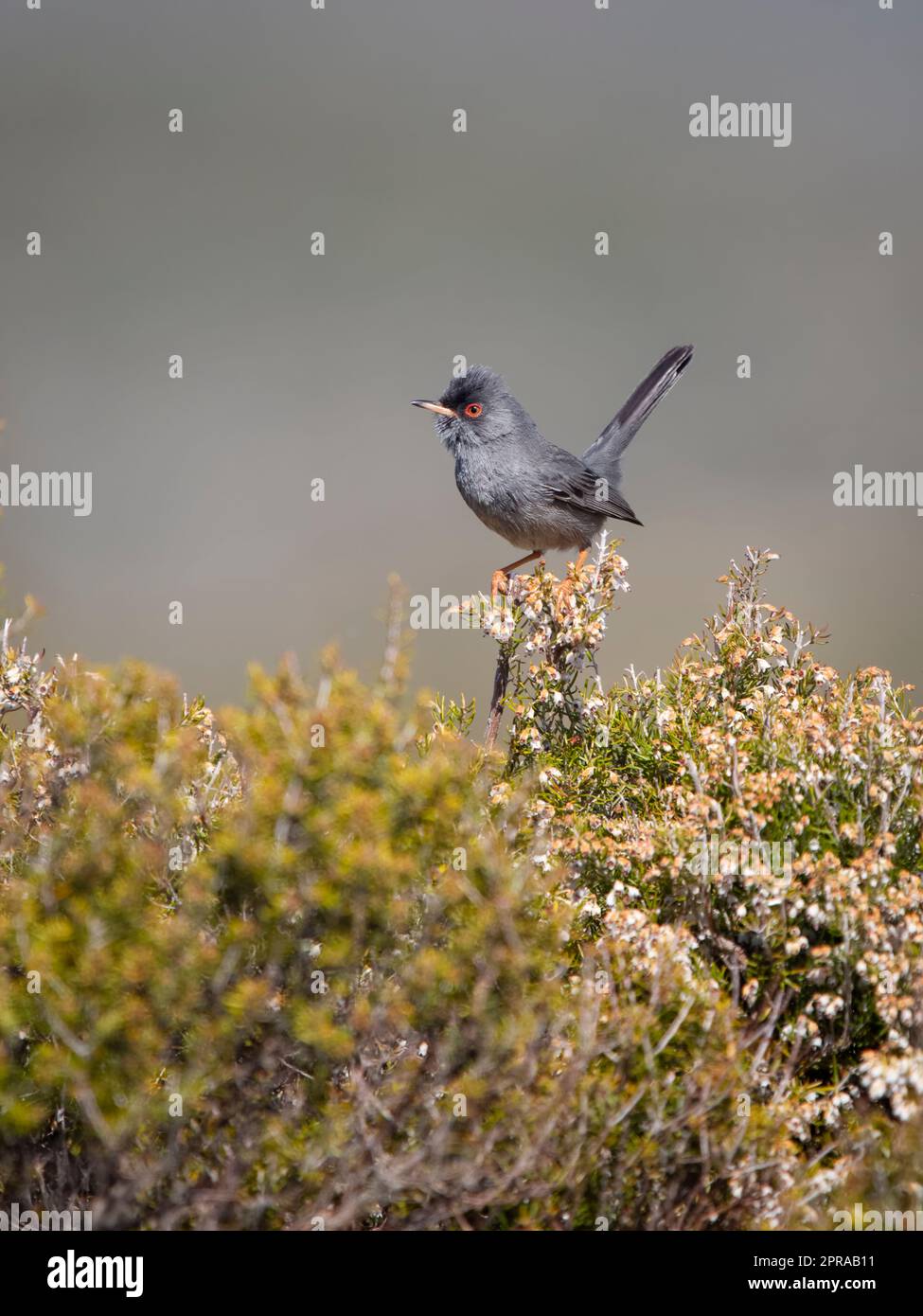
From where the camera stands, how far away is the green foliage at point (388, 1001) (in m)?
2.06

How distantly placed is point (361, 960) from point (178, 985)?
45 cm

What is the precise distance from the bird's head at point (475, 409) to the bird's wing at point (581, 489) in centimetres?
40

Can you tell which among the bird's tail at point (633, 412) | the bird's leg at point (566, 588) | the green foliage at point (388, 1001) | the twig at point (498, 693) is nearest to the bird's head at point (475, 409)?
the bird's tail at point (633, 412)

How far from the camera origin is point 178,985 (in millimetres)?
2008

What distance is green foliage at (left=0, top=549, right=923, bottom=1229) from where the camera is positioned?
81.0 inches

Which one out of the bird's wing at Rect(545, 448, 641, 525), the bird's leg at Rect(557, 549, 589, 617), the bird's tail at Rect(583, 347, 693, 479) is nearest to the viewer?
the bird's leg at Rect(557, 549, 589, 617)

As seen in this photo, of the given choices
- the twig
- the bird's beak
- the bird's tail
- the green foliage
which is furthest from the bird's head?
the green foliage

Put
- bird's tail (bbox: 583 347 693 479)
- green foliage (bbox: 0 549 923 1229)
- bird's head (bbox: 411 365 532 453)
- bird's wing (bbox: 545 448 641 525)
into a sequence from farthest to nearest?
bird's tail (bbox: 583 347 693 479) → bird's wing (bbox: 545 448 641 525) → bird's head (bbox: 411 365 532 453) → green foliage (bbox: 0 549 923 1229)

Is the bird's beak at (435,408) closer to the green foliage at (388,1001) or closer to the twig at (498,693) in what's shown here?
the twig at (498,693)

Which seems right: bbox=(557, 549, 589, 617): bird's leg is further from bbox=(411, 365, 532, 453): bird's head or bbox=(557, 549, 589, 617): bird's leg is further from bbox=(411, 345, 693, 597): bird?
bbox=(411, 365, 532, 453): bird's head

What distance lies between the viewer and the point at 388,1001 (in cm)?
216

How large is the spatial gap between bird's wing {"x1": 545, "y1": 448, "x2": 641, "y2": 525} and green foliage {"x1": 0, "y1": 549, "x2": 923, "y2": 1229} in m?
3.30
